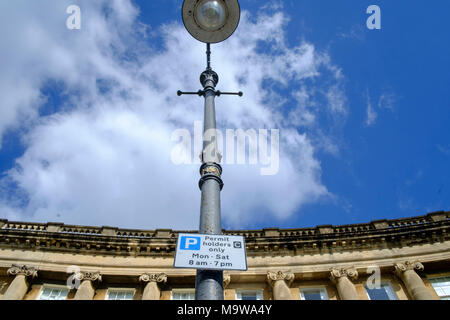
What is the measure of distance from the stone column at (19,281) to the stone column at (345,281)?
14.8 meters

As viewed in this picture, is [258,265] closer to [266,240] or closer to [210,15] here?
[266,240]

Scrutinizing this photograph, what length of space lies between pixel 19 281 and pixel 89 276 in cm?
317

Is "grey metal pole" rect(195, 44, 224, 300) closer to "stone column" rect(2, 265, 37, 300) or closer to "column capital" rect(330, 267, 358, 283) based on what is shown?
"column capital" rect(330, 267, 358, 283)

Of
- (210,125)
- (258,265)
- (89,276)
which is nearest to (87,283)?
(89,276)

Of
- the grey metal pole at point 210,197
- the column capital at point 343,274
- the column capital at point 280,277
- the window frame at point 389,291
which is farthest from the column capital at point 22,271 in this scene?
the window frame at point 389,291

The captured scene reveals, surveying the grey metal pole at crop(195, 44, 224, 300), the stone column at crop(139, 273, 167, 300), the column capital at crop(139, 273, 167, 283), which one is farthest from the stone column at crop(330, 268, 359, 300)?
the grey metal pole at crop(195, 44, 224, 300)

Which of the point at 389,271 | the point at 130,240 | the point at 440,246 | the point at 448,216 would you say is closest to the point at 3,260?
the point at 130,240

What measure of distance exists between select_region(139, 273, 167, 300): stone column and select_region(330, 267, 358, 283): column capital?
27.5ft

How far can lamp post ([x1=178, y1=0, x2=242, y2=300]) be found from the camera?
489 centimetres

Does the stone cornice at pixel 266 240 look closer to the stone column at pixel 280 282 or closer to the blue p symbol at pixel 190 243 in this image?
the stone column at pixel 280 282

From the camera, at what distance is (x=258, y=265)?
1777 centimetres
